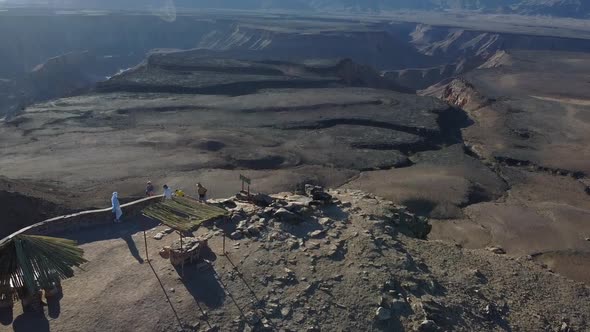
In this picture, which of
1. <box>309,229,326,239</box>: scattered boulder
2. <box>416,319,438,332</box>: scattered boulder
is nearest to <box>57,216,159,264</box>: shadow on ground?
<box>309,229,326,239</box>: scattered boulder

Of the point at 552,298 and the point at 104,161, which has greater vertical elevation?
the point at 552,298

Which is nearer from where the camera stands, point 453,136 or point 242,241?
point 242,241

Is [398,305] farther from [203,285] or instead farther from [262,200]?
[262,200]

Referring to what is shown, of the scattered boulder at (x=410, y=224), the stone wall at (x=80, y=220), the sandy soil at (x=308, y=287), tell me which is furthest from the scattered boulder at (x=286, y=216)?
the stone wall at (x=80, y=220)

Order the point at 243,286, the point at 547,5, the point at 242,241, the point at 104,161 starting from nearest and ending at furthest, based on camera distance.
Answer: the point at 243,286 < the point at 242,241 < the point at 104,161 < the point at 547,5

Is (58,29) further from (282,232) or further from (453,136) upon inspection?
(282,232)

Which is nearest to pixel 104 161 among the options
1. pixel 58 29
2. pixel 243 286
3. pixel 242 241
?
pixel 242 241

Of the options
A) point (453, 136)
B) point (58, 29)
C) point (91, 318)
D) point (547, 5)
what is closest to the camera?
point (91, 318)
